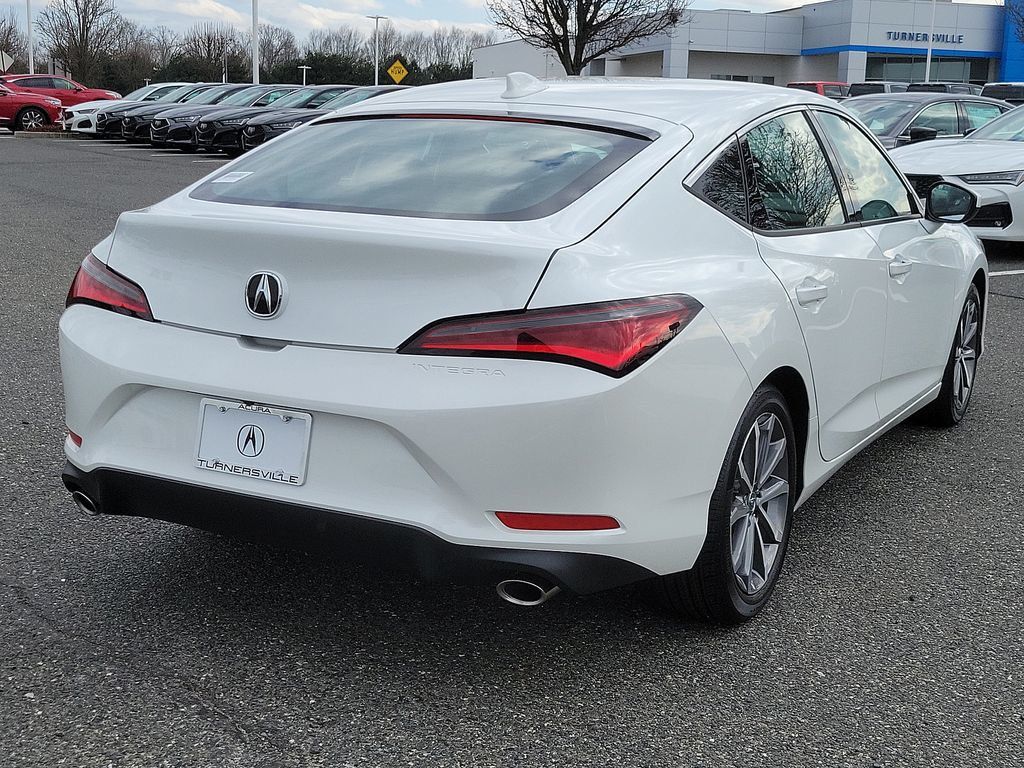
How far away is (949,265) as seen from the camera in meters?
4.89

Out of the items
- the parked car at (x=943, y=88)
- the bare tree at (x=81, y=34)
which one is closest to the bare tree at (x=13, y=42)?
the bare tree at (x=81, y=34)

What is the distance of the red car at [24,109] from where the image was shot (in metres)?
32.3

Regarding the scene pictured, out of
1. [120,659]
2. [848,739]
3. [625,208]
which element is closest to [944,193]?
[625,208]

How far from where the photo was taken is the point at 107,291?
3125 millimetres

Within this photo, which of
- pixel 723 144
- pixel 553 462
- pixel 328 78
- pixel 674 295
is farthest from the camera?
pixel 328 78

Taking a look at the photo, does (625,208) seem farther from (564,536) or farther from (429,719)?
(429,719)

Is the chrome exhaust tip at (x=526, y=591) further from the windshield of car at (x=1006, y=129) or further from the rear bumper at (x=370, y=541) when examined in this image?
the windshield of car at (x=1006, y=129)

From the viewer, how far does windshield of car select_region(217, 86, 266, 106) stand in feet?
83.3

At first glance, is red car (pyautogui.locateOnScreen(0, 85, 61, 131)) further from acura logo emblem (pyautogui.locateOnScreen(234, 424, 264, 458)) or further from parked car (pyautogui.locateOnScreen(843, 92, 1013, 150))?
acura logo emblem (pyautogui.locateOnScreen(234, 424, 264, 458))

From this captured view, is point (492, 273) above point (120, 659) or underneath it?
above

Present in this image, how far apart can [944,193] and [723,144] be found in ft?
5.85

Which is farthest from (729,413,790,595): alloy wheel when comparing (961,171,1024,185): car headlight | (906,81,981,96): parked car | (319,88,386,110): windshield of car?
(906,81,981,96): parked car

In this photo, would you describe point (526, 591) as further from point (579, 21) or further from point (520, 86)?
point (579, 21)

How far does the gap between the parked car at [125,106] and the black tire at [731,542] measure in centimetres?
2624
